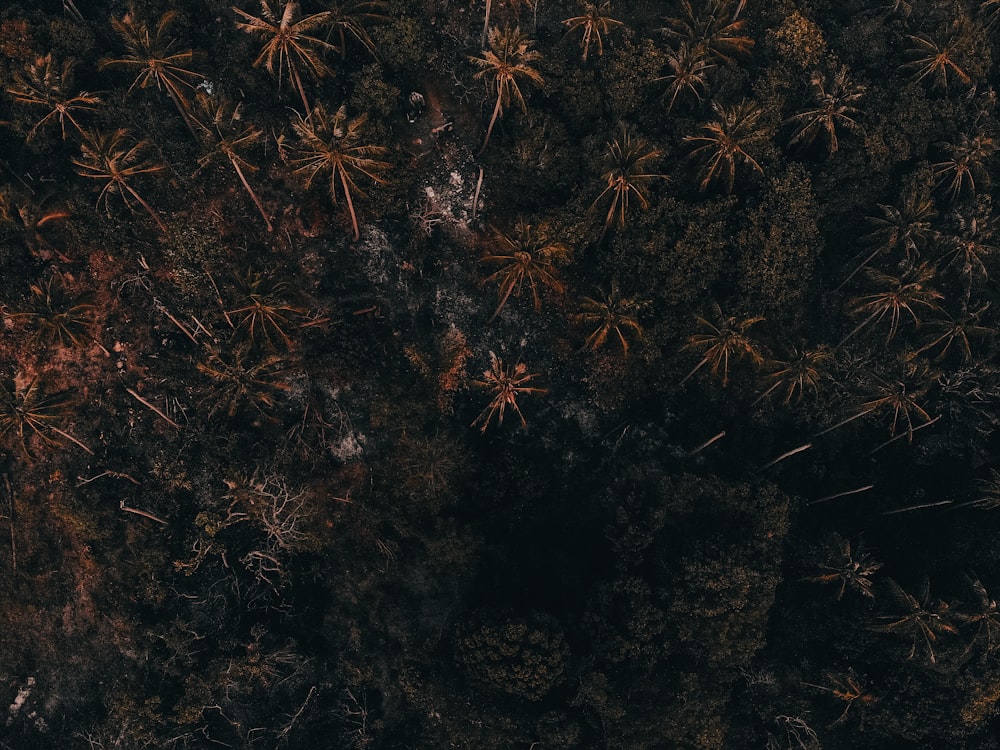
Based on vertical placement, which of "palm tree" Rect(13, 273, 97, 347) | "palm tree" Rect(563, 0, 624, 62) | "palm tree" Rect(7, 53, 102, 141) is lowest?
"palm tree" Rect(13, 273, 97, 347)

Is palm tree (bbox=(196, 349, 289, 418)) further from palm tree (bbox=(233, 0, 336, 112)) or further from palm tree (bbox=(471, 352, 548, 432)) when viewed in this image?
palm tree (bbox=(233, 0, 336, 112))

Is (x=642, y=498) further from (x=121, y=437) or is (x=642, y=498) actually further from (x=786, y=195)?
(x=121, y=437)

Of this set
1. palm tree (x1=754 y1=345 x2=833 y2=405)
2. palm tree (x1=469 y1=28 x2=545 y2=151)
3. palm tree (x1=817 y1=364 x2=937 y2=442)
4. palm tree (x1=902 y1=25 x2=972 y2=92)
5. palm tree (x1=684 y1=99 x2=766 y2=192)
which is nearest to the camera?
palm tree (x1=469 y1=28 x2=545 y2=151)

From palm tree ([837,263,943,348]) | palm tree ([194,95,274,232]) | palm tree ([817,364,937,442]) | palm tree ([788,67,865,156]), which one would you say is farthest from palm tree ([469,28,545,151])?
palm tree ([817,364,937,442])

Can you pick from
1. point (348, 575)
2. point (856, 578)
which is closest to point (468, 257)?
point (348, 575)

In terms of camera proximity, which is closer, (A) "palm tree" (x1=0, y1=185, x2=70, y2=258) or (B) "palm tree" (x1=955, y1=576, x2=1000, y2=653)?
(B) "palm tree" (x1=955, y1=576, x2=1000, y2=653)

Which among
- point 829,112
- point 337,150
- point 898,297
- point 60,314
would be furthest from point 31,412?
point 898,297

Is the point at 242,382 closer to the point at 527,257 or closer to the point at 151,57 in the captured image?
the point at 151,57

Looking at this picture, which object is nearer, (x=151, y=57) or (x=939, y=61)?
(x=151, y=57)
